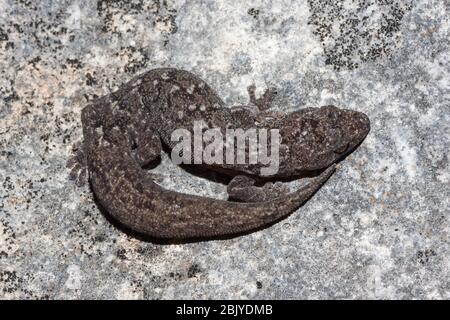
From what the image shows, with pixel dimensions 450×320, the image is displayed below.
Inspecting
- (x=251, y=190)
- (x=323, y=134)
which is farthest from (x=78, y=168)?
(x=323, y=134)

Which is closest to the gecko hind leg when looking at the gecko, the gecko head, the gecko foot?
the gecko

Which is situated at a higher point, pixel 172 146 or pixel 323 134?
pixel 172 146

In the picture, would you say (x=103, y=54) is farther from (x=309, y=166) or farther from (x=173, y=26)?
(x=309, y=166)

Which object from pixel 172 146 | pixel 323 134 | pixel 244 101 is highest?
pixel 244 101

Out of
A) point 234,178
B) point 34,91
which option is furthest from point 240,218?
point 34,91

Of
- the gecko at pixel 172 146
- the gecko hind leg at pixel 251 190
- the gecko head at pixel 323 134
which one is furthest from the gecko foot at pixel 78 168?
the gecko head at pixel 323 134

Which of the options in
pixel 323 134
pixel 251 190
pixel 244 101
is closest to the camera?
pixel 323 134

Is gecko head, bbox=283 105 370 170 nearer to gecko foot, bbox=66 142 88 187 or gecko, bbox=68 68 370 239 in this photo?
gecko, bbox=68 68 370 239

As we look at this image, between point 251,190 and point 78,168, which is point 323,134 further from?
point 78,168
